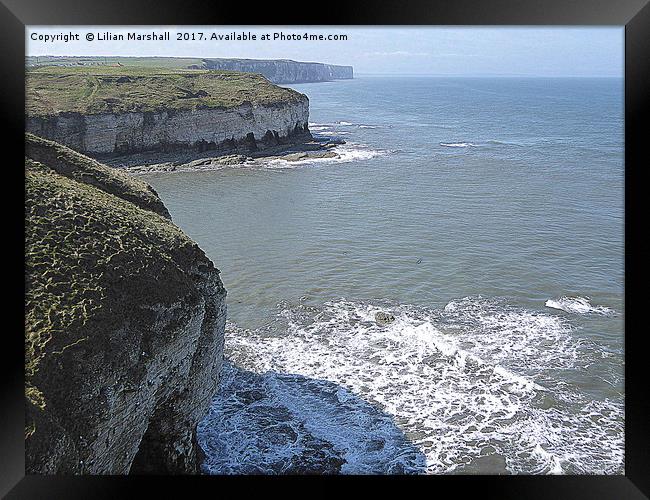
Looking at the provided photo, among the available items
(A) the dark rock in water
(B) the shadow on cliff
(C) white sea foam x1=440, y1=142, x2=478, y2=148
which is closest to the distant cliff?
(C) white sea foam x1=440, y1=142, x2=478, y2=148

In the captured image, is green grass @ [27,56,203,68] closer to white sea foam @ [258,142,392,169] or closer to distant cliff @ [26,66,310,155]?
distant cliff @ [26,66,310,155]

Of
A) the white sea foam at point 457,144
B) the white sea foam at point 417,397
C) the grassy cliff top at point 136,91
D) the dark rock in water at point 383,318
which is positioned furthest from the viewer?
the white sea foam at point 457,144

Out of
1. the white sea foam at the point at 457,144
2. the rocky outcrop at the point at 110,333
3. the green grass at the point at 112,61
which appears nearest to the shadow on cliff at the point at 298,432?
the rocky outcrop at the point at 110,333

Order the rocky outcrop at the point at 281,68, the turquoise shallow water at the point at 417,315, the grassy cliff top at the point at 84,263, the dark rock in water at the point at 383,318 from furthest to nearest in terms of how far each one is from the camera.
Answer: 1. the rocky outcrop at the point at 281,68
2. the dark rock in water at the point at 383,318
3. the turquoise shallow water at the point at 417,315
4. the grassy cliff top at the point at 84,263

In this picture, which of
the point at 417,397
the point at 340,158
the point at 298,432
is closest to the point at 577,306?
the point at 417,397

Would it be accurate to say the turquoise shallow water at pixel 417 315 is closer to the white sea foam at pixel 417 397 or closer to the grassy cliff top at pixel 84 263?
the white sea foam at pixel 417 397

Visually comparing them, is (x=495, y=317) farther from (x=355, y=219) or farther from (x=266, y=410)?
(x=355, y=219)

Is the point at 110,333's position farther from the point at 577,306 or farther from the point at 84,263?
the point at 577,306
